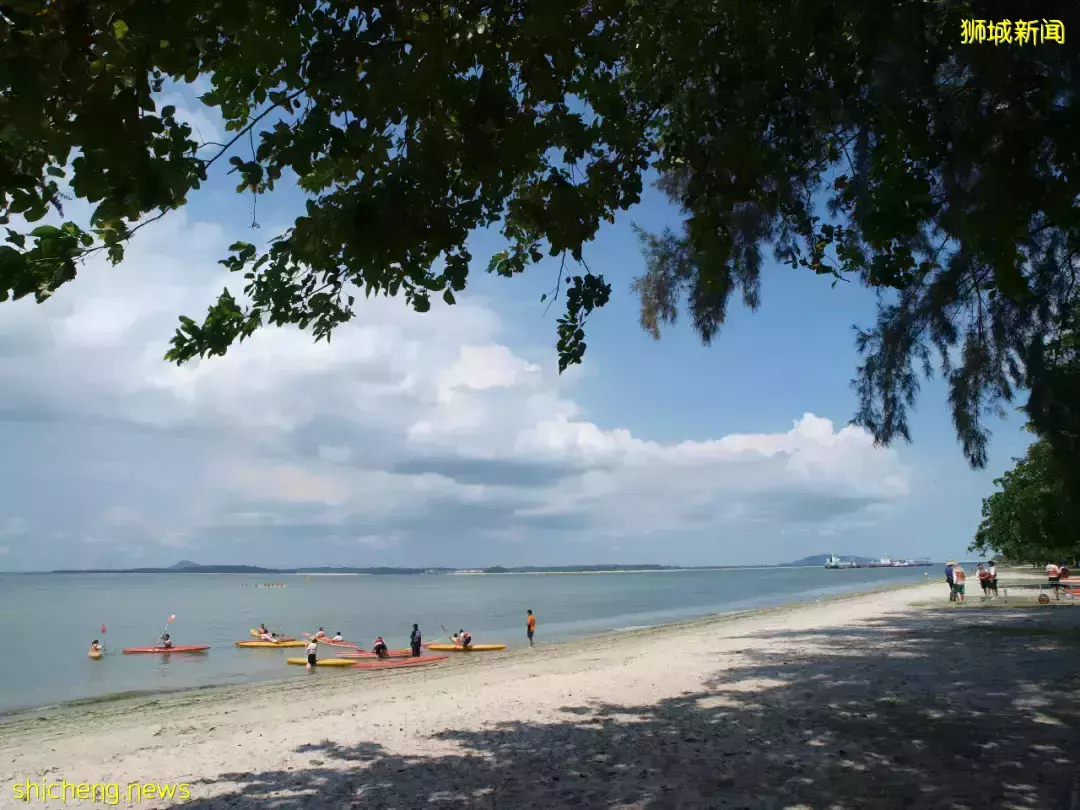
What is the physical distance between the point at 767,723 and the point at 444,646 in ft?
66.7

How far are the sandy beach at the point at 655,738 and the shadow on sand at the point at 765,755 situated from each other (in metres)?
0.03

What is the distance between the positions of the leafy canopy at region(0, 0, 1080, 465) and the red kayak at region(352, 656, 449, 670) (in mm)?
17865

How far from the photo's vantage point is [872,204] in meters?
3.69

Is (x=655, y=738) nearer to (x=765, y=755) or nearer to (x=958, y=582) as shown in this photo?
(x=765, y=755)

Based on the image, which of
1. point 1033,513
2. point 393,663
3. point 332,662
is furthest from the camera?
point 332,662

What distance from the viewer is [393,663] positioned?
2255cm

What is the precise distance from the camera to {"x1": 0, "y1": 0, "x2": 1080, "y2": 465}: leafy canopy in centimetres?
300

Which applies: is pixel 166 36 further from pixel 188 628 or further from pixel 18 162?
pixel 188 628

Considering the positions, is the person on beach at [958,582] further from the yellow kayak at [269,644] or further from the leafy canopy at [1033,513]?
the yellow kayak at [269,644]

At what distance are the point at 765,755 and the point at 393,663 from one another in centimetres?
1841

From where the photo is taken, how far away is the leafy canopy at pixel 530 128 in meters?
3.00

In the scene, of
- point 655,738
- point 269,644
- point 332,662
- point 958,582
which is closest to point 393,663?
point 332,662

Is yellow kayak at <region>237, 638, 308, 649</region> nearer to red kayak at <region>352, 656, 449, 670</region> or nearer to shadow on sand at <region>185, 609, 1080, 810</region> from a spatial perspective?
red kayak at <region>352, 656, 449, 670</region>

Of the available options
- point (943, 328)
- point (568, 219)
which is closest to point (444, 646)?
point (943, 328)
